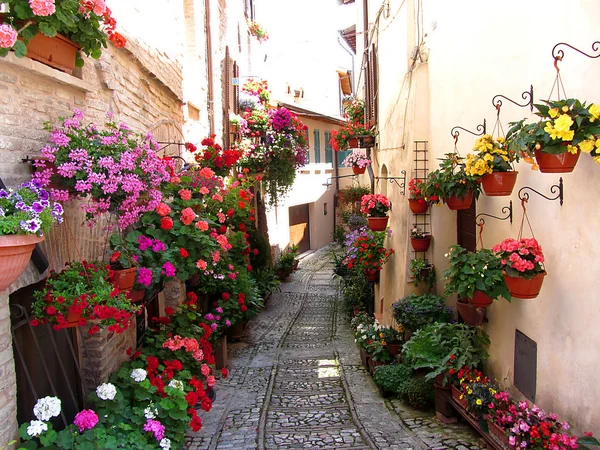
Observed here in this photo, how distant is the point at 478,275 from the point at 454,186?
1.12 meters

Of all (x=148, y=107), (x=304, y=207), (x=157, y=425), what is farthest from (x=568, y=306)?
(x=304, y=207)

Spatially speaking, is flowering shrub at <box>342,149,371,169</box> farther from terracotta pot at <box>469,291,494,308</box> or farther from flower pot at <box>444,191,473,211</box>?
terracotta pot at <box>469,291,494,308</box>

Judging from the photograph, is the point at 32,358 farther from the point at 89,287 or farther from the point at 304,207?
the point at 304,207

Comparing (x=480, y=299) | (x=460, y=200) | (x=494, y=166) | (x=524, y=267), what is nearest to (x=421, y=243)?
(x=460, y=200)

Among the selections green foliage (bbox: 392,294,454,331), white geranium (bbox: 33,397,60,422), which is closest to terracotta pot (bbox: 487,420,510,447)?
green foliage (bbox: 392,294,454,331)

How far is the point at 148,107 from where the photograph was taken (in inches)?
257

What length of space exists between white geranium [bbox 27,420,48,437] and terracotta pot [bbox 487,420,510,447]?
3563 mm

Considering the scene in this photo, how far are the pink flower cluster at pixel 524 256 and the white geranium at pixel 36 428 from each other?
136 inches

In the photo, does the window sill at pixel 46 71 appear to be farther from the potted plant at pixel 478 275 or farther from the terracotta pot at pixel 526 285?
the terracotta pot at pixel 526 285

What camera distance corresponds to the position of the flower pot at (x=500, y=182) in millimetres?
4453

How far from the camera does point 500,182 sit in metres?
4.47

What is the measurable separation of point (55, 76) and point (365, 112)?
31.8 ft

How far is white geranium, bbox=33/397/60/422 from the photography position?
307 cm

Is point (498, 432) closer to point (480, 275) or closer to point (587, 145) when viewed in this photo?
point (480, 275)
